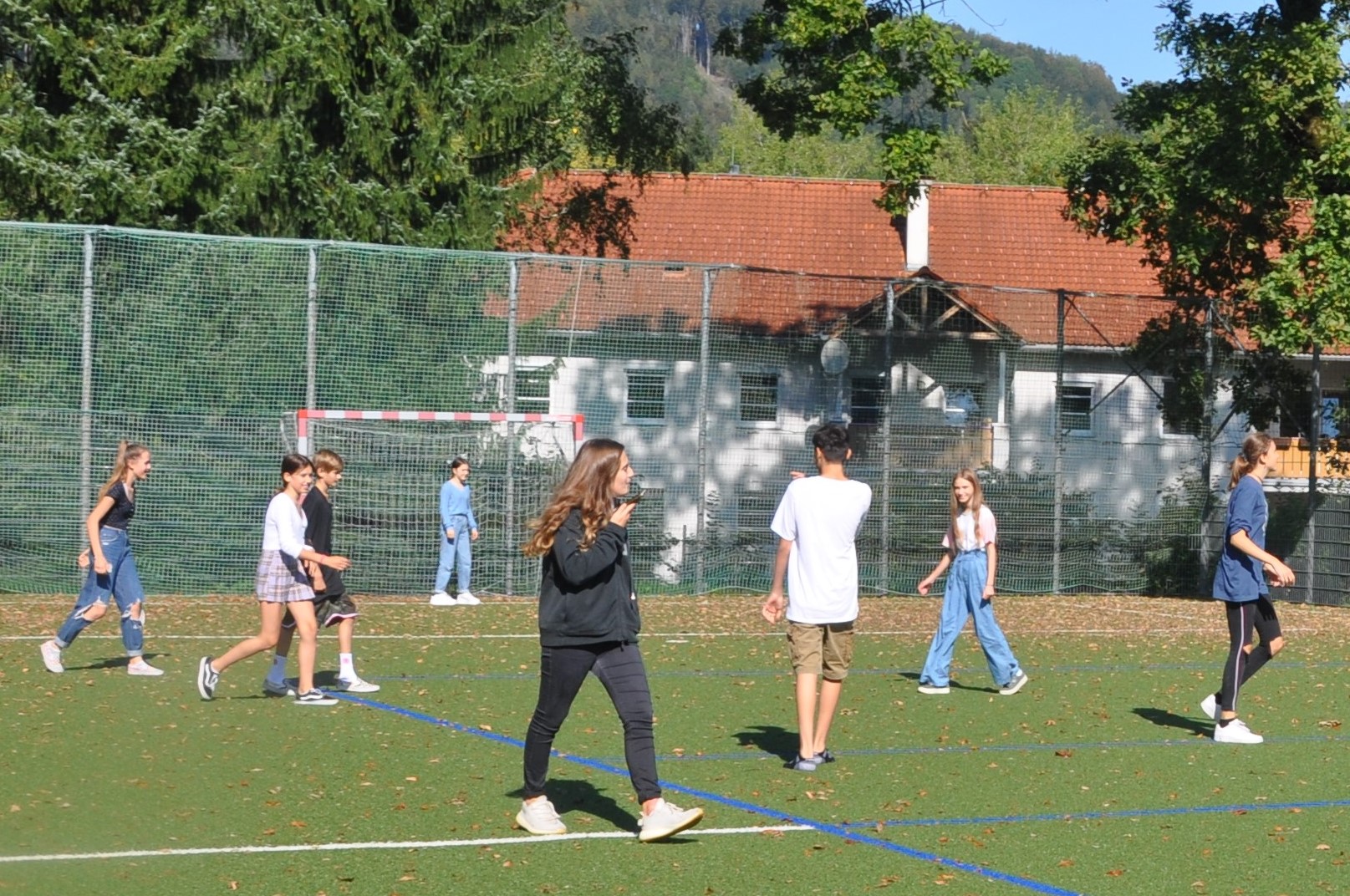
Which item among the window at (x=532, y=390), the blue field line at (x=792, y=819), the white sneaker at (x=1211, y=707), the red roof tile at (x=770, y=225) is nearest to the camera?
the blue field line at (x=792, y=819)

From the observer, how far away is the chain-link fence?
19.7 m

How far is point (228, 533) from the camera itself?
19781mm

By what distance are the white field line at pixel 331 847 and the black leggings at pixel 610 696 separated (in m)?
0.25

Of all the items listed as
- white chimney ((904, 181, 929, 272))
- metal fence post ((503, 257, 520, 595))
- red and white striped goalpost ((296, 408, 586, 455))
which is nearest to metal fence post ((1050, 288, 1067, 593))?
red and white striped goalpost ((296, 408, 586, 455))

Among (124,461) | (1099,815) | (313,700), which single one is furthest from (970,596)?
(124,461)

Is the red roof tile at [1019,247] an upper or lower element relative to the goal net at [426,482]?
upper

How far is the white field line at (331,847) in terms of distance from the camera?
7.39m

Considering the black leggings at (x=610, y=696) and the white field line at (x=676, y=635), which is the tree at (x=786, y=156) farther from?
the black leggings at (x=610, y=696)

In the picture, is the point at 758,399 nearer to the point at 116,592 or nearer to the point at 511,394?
the point at 511,394

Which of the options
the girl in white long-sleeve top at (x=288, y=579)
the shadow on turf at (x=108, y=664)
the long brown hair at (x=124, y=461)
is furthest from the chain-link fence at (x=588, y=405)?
the girl in white long-sleeve top at (x=288, y=579)

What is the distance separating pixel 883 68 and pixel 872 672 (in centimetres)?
1100

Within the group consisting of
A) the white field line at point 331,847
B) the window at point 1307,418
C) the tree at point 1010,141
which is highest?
the tree at point 1010,141

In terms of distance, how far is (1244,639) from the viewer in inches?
423

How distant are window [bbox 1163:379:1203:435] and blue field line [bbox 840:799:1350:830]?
14.8 meters
